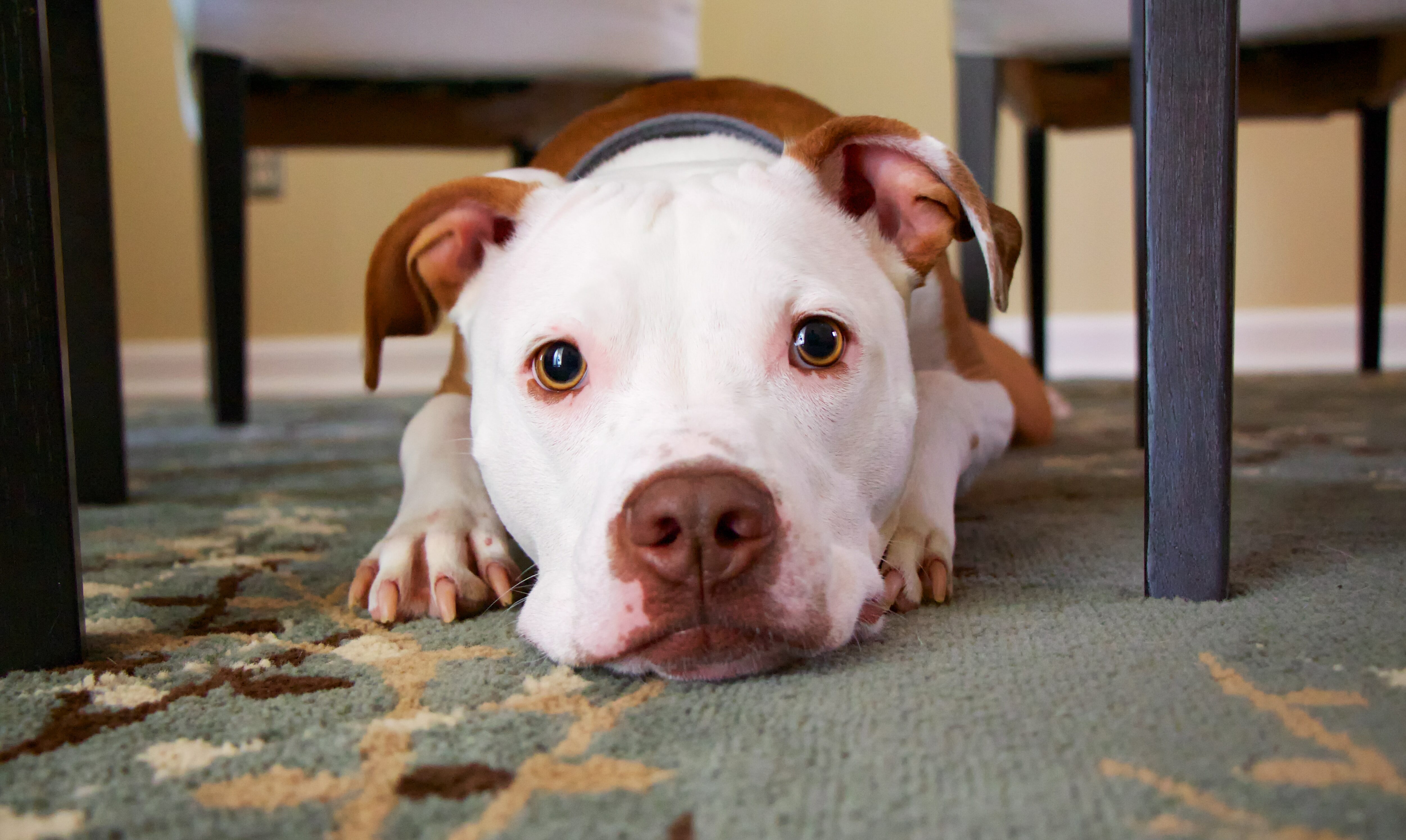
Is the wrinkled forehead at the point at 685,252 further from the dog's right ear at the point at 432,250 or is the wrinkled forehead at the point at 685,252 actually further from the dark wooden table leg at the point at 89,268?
the dark wooden table leg at the point at 89,268

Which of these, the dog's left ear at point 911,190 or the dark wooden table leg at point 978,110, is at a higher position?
the dark wooden table leg at point 978,110

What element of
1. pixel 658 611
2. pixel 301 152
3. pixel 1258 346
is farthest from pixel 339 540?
pixel 1258 346

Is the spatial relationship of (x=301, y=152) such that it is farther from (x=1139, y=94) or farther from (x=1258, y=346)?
(x=1258, y=346)

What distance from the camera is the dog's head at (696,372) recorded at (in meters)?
0.83

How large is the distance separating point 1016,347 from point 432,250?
3.08 meters

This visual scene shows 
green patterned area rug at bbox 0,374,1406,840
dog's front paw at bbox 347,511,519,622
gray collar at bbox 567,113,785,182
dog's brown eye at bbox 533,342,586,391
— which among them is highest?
gray collar at bbox 567,113,785,182

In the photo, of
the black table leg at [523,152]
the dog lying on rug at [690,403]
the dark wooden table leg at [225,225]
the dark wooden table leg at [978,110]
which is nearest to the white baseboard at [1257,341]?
the dark wooden table leg at [978,110]

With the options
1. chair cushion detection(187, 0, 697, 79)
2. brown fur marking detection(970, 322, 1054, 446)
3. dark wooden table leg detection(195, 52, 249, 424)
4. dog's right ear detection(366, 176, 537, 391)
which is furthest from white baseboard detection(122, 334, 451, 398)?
dog's right ear detection(366, 176, 537, 391)

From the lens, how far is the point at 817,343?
1017 millimetres

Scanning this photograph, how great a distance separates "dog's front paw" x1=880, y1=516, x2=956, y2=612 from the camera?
1.05 meters

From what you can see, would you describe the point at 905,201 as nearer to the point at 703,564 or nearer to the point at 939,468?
the point at 939,468

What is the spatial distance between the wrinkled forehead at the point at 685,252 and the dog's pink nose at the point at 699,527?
22 cm

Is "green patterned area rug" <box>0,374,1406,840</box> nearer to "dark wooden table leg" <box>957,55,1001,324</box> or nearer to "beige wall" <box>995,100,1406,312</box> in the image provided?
"dark wooden table leg" <box>957,55,1001,324</box>

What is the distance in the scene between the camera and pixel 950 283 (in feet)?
5.14
